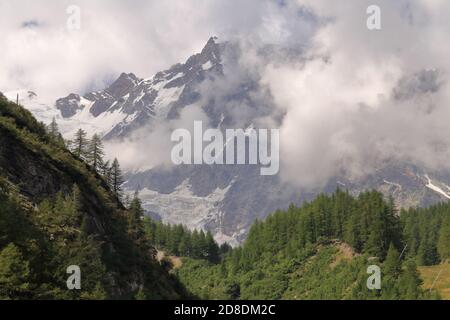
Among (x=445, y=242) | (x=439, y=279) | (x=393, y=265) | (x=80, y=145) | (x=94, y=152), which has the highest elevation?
(x=80, y=145)

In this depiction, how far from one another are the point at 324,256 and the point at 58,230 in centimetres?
9243

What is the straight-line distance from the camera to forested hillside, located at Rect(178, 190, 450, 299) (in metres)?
124

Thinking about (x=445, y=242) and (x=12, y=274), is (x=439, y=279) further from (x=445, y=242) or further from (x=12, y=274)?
(x=12, y=274)

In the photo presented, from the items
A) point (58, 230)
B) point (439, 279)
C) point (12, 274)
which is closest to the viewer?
point (12, 274)

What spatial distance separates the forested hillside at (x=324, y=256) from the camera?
124294 mm

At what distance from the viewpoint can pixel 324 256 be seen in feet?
495

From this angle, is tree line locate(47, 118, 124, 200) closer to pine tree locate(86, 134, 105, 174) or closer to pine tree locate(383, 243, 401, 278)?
pine tree locate(86, 134, 105, 174)

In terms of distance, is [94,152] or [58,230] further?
[94,152]

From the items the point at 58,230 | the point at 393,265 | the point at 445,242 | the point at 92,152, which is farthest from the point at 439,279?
the point at 58,230

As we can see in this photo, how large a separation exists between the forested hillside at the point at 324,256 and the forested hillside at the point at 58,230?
39.2 m

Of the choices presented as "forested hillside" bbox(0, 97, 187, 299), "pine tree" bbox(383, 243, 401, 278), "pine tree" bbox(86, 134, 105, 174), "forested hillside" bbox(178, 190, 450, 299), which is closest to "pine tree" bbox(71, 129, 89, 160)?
"pine tree" bbox(86, 134, 105, 174)

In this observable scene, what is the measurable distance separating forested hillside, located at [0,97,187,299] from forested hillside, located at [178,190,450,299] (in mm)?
39161

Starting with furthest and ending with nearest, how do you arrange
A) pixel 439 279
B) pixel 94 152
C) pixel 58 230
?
1. pixel 439 279
2. pixel 94 152
3. pixel 58 230
